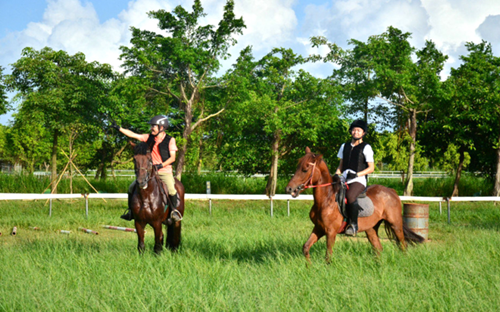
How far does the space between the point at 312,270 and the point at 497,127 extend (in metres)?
20.2

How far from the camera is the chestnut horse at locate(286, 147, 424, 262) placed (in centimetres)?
655

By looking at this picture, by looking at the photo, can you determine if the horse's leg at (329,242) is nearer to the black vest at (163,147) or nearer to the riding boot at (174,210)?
the riding boot at (174,210)

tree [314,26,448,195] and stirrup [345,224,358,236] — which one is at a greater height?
tree [314,26,448,195]

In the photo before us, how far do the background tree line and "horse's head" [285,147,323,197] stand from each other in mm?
13062

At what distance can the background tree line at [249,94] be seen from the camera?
66.7 ft

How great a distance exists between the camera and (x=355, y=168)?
7094 millimetres

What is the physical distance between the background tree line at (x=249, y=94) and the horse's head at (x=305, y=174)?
1306cm

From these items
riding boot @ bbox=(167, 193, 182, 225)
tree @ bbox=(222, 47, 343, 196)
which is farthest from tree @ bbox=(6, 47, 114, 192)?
riding boot @ bbox=(167, 193, 182, 225)

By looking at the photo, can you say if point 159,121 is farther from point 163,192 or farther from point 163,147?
point 163,192

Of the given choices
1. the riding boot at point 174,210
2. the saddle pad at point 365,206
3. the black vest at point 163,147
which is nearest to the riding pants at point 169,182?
the riding boot at point 174,210

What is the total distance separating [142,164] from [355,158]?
331 cm

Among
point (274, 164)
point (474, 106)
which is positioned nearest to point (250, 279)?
point (274, 164)

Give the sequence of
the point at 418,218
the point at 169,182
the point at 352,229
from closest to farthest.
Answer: the point at 352,229, the point at 169,182, the point at 418,218

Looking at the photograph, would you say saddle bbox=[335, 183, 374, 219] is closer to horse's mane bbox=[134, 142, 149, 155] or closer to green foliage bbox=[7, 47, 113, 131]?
horse's mane bbox=[134, 142, 149, 155]
